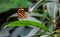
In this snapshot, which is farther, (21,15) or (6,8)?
(6,8)

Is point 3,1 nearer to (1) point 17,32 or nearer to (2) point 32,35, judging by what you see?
(1) point 17,32

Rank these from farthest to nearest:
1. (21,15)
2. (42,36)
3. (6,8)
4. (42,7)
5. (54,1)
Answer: (6,8)
(42,7)
(54,1)
(42,36)
(21,15)

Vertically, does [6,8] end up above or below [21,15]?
below

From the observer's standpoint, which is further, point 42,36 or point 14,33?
point 14,33

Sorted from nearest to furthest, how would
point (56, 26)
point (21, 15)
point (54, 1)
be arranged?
point (21, 15), point (56, 26), point (54, 1)

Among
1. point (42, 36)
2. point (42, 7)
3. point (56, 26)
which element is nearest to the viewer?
point (42, 36)

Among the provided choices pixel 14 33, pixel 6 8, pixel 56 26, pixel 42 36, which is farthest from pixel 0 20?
pixel 42 36

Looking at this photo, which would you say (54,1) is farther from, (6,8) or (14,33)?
(6,8)

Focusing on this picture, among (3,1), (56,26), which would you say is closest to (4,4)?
(3,1)

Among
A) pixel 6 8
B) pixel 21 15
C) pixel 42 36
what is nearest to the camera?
pixel 21 15
